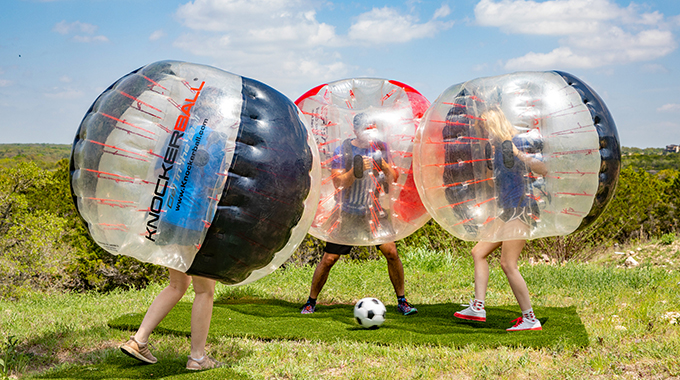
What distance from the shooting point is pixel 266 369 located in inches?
150

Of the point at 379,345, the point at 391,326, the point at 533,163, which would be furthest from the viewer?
the point at 391,326

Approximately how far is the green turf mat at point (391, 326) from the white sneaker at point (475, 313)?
7cm

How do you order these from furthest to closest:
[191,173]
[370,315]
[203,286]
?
[370,315]
[203,286]
[191,173]

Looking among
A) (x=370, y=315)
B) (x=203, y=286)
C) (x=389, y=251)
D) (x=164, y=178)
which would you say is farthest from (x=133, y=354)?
(x=389, y=251)

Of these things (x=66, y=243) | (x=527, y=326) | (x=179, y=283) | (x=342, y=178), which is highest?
(x=342, y=178)

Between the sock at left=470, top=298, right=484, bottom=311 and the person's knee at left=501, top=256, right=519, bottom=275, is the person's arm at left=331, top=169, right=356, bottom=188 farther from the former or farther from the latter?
the sock at left=470, top=298, right=484, bottom=311

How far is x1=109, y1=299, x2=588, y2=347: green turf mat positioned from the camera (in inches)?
169

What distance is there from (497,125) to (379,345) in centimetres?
190

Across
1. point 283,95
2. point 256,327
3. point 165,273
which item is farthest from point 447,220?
point 165,273

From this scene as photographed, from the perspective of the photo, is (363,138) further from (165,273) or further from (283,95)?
(165,273)

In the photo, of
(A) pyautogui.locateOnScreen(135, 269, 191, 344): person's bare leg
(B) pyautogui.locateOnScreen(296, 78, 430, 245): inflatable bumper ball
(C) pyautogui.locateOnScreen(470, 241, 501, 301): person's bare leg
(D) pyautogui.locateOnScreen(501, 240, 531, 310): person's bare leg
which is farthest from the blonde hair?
(A) pyautogui.locateOnScreen(135, 269, 191, 344): person's bare leg

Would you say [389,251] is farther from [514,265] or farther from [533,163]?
[533,163]

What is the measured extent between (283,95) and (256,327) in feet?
7.37

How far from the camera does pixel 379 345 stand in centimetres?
429
